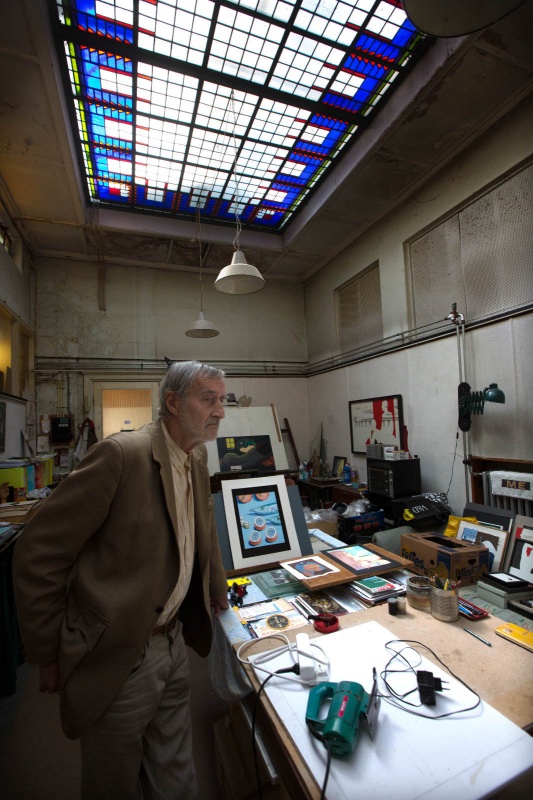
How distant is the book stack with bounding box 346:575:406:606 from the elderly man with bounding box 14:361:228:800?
0.68 meters

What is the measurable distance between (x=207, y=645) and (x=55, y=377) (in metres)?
5.07

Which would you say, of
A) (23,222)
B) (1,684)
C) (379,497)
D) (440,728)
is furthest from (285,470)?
(23,222)

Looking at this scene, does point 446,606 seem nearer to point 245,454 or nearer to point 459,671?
point 459,671

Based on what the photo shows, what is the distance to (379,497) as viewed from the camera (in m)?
3.88

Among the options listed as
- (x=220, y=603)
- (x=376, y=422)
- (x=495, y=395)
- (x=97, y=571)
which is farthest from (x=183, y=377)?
(x=376, y=422)

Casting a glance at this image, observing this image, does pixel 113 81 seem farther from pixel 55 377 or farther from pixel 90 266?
pixel 55 377

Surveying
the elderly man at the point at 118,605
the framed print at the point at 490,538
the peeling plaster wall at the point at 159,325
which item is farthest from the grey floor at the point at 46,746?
the peeling plaster wall at the point at 159,325

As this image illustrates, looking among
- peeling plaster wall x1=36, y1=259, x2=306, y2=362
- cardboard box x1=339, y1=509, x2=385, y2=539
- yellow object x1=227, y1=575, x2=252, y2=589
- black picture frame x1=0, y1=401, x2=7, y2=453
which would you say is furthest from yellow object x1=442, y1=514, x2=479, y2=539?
peeling plaster wall x1=36, y1=259, x2=306, y2=362

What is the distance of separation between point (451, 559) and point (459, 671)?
908 millimetres

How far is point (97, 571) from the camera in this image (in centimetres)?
108

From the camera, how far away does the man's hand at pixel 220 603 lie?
4.81 feet

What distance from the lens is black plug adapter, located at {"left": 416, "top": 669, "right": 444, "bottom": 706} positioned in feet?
3.12

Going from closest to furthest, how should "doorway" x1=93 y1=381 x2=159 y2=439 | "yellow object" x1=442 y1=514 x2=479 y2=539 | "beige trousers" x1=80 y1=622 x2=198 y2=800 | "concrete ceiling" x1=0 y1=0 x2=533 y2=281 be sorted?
"beige trousers" x1=80 y1=622 x2=198 y2=800, "concrete ceiling" x1=0 y1=0 x2=533 y2=281, "yellow object" x1=442 y1=514 x2=479 y2=539, "doorway" x1=93 y1=381 x2=159 y2=439

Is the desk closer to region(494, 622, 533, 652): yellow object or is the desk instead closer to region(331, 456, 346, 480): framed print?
region(494, 622, 533, 652): yellow object
